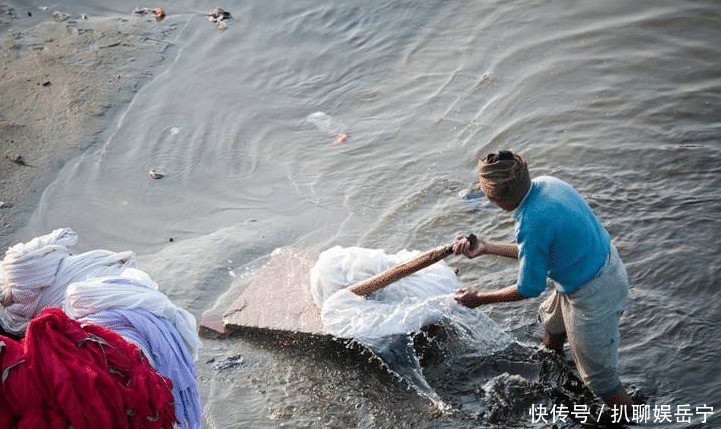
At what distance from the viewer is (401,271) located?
4.71 m

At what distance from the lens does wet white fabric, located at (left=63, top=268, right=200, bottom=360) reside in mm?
3434

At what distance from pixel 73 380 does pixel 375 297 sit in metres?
2.29

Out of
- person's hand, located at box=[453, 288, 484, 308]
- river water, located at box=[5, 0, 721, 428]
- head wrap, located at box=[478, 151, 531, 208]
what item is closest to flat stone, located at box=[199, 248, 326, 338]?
river water, located at box=[5, 0, 721, 428]

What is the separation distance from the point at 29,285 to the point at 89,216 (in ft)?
11.0

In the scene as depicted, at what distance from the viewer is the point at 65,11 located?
991 centimetres

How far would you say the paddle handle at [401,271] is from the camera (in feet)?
14.5

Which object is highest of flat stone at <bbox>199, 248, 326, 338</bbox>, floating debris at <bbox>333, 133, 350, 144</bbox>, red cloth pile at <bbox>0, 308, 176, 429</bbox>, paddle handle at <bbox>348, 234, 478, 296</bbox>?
red cloth pile at <bbox>0, 308, 176, 429</bbox>

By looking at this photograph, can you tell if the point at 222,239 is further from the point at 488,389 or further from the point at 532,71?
the point at 532,71

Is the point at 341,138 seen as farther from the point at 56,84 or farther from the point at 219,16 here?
the point at 56,84

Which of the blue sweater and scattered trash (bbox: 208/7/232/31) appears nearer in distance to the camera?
the blue sweater

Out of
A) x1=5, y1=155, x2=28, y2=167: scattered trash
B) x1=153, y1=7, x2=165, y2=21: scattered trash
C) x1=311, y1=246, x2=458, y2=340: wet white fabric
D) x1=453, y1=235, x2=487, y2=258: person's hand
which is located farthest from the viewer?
x1=153, y1=7, x2=165, y2=21: scattered trash

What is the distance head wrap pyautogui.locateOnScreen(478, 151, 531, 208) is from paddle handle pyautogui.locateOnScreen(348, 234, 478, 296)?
39 cm

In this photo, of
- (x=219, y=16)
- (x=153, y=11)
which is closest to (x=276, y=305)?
(x=219, y=16)

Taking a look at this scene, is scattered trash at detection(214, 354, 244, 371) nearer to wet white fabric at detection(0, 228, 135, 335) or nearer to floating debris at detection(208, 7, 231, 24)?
wet white fabric at detection(0, 228, 135, 335)
